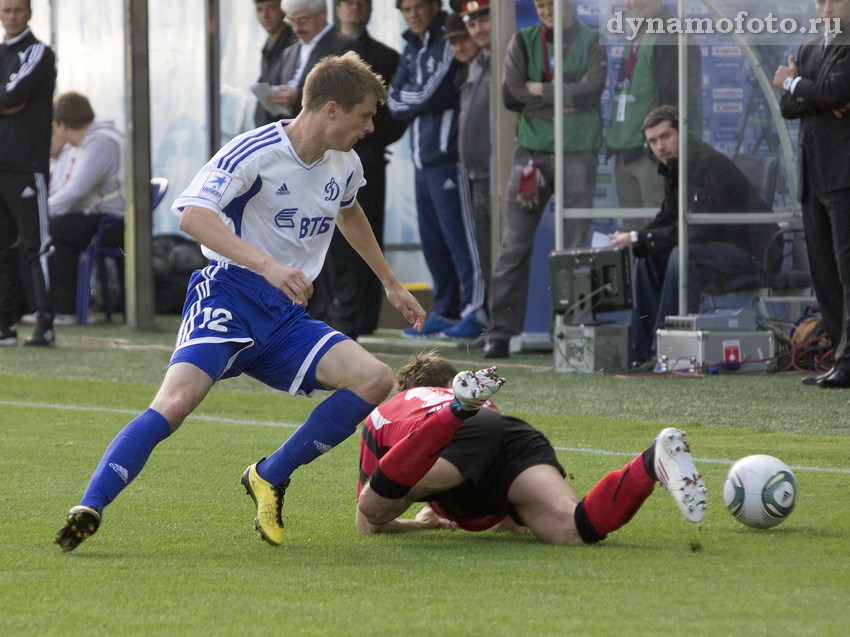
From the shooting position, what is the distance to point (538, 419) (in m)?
7.55

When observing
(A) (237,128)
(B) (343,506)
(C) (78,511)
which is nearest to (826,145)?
(B) (343,506)

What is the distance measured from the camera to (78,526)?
4.16 metres

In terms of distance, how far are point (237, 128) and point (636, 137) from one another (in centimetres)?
721

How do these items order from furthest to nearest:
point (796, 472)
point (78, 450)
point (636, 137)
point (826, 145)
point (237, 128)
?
point (237, 128), point (636, 137), point (826, 145), point (78, 450), point (796, 472)

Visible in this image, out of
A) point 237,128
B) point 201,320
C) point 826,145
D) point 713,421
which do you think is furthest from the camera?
point 237,128

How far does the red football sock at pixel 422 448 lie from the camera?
4254mm

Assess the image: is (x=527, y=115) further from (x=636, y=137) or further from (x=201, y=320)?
(x=201, y=320)

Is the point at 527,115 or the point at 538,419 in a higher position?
the point at 527,115

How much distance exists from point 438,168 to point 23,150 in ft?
10.9

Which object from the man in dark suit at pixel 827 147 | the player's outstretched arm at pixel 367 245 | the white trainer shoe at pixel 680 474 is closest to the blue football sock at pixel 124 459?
the player's outstretched arm at pixel 367 245

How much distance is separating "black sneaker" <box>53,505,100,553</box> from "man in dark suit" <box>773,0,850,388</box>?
5295mm

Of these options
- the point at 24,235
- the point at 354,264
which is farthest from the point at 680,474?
the point at 24,235

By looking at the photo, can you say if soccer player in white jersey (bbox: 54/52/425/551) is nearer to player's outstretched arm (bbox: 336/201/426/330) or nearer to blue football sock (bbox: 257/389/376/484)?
blue football sock (bbox: 257/389/376/484)

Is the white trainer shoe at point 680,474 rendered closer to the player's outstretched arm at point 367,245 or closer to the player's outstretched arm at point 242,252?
the player's outstretched arm at point 242,252
